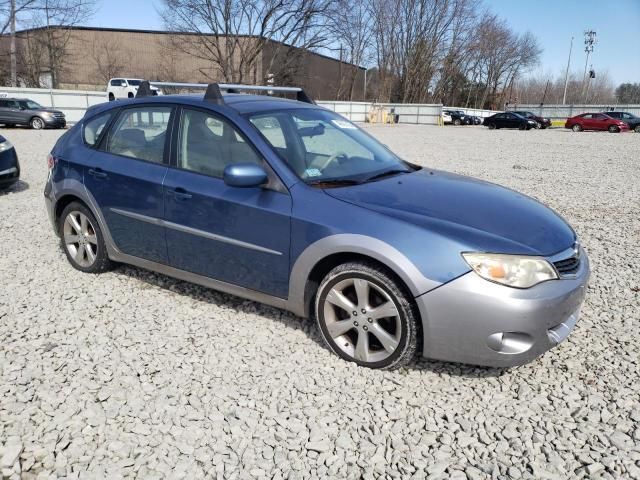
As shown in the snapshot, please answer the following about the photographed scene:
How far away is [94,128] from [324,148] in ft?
7.18

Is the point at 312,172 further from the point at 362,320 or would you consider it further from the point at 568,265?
the point at 568,265

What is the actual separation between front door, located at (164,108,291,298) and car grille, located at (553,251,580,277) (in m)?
1.65

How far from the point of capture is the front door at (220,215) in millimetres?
3295

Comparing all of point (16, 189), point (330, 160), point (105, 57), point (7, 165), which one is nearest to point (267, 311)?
point (330, 160)

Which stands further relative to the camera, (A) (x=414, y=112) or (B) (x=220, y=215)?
(A) (x=414, y=112)

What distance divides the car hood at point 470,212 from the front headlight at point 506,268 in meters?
0.04

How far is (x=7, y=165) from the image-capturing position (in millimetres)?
8055

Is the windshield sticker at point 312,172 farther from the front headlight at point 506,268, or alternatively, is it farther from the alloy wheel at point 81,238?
the alloy wheel at point 81,238

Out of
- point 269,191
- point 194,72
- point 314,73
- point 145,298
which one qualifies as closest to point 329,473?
point 269,191

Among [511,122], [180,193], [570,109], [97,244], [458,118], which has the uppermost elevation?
[570,109]

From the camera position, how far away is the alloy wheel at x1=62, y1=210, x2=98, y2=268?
4547mm

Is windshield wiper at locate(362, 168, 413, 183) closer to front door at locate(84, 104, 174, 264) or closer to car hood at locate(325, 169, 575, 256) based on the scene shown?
→ car hood at locate(325, 169, 575, 256)

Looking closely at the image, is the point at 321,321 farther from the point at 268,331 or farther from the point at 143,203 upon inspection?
the point at 143,203

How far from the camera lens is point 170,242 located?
3.82 meters
